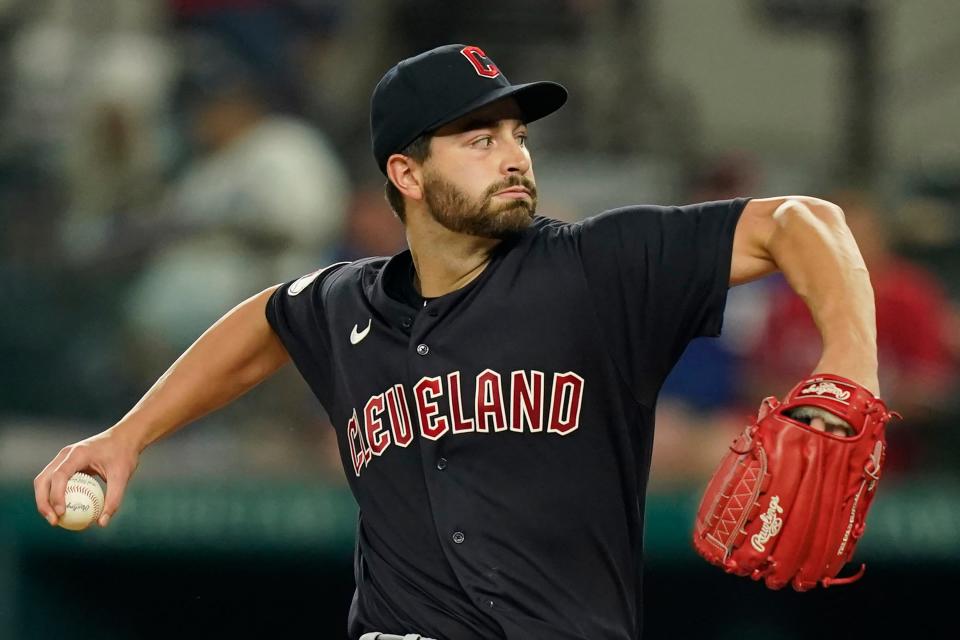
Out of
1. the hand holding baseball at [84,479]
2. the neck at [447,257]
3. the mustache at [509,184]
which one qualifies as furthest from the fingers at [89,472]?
the mustache at [509,184]

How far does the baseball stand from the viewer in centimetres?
302

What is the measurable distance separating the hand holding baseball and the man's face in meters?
0.85

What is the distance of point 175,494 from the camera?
521 centimetres

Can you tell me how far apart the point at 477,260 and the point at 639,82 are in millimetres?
5069

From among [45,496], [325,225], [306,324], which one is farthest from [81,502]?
[325,225]

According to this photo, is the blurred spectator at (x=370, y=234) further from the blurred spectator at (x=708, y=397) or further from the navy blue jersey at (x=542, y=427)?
the navy blue jersey at (x=542, y=427)

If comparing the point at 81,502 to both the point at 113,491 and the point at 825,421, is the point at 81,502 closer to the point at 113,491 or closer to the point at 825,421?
the point at 113,491

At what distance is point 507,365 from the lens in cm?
288

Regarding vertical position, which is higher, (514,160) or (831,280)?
(514,160)

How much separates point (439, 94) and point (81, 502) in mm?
1083

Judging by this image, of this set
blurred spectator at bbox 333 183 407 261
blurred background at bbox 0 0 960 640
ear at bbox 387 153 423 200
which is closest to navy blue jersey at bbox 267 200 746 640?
ear at bbox 387 153 423 200

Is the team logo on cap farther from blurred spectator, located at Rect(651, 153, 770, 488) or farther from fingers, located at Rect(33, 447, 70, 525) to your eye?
blurred spectator, located at Rect(651, 153, 770, 488)

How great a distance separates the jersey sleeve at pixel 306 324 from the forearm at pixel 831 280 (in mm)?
1046

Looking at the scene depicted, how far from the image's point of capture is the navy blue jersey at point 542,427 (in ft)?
9.18
